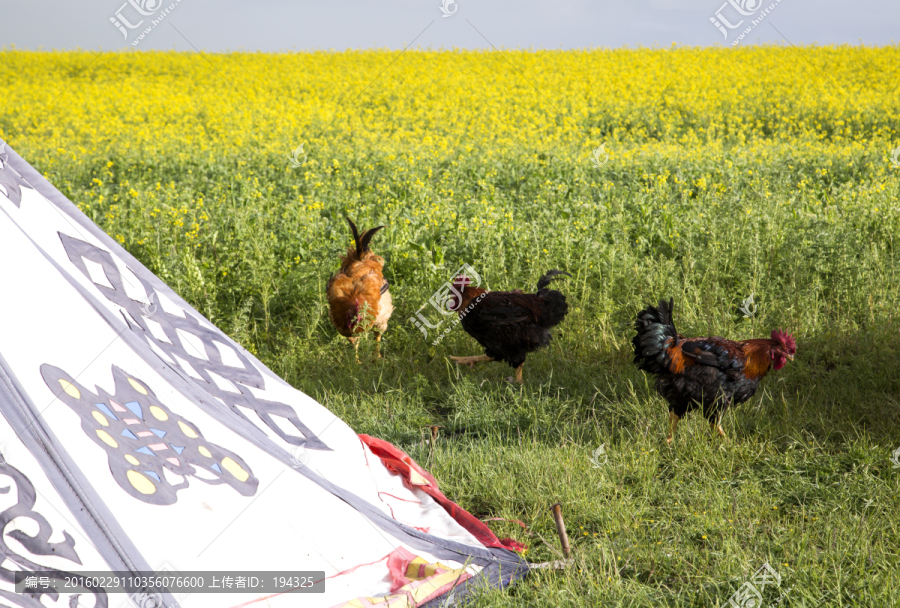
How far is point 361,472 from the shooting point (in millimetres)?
2488

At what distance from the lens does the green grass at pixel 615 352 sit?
2.36m

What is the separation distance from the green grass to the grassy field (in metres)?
0.02

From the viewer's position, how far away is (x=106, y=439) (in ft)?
5.64

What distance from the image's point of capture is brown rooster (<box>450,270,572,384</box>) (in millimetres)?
4094

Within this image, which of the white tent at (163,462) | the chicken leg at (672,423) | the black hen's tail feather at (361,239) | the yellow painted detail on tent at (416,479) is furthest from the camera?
the black hen's tail feather at (361,239)

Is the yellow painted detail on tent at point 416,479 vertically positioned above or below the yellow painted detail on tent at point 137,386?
below

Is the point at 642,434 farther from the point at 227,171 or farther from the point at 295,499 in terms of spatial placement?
the point at 227,171

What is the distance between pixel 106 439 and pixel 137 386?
0.26 meters

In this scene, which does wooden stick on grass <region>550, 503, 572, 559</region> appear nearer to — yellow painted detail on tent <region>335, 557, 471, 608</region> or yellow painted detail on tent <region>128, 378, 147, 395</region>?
yellow painted detail on tent <region>335, 557, 471, 608</region>

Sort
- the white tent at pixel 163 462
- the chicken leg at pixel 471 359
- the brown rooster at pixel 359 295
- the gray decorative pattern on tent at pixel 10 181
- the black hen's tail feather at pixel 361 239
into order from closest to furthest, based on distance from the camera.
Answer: the white tent at pixel 163 462 < the gray decorative pattern on tent at pixel 10 181 < the chicken leg at pixel 471 359 < the brown rooster at pixel 359 295 < the black hen's tail feather at pixel 361 239

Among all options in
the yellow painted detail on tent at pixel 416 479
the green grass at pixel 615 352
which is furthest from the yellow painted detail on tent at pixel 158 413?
the green grass at pixel 615 352

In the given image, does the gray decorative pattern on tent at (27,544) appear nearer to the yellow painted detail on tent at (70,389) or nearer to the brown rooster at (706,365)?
the yellow painted detail on tent at (70,389)

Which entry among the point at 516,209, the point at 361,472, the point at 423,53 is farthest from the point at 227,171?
the point at 423,53

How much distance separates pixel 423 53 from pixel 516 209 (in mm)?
15717
